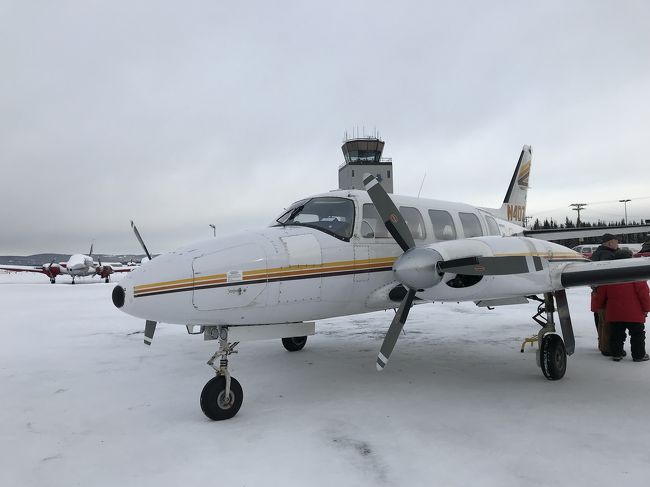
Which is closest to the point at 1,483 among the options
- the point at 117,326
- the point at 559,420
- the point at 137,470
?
the point at 137,470

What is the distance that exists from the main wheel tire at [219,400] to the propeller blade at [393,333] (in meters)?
1.86

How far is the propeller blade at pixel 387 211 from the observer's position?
6320 mm

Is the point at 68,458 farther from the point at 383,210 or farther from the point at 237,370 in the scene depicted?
the point at 383,210

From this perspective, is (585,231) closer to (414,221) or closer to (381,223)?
(414,221)

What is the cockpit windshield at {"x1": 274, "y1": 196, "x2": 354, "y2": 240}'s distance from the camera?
661 centimetres

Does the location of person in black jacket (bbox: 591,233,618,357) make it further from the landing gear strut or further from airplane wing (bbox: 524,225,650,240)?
the landing gear strut

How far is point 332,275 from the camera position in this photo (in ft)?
20.7

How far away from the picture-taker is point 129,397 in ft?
20.8

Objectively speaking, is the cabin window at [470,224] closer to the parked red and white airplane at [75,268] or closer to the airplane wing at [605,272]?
the airplane wing at [605,272]

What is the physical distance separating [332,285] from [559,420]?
3192 millimetres

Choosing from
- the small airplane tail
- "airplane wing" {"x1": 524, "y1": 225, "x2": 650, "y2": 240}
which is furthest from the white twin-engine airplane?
the small airplane tail

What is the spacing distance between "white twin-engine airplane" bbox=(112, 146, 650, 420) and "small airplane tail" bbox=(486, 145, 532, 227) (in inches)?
222

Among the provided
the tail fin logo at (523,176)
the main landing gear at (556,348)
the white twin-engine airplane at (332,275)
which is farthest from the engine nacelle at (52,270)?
the main landing gear at (556,348)

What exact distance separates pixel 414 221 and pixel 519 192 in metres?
6.97
